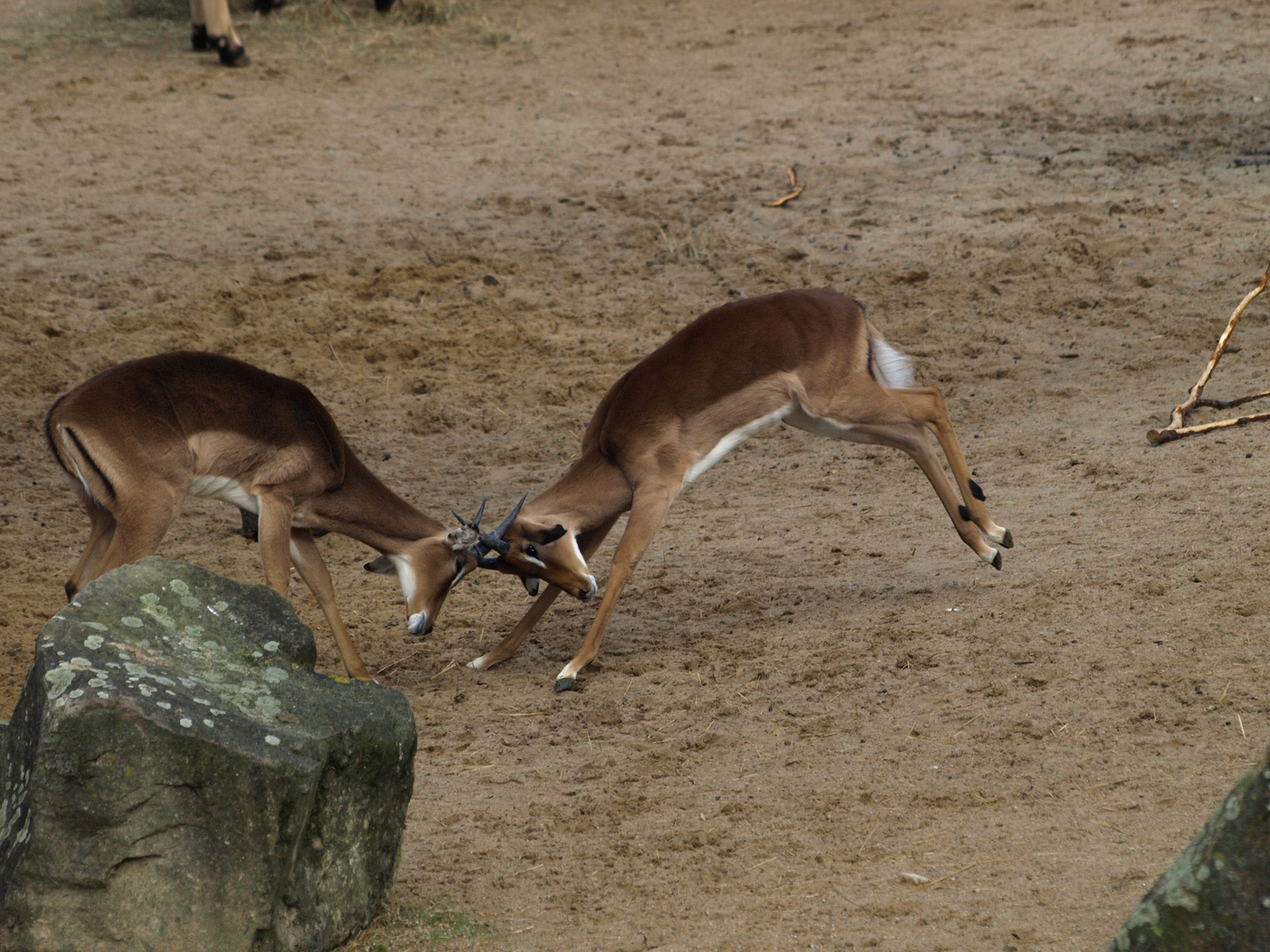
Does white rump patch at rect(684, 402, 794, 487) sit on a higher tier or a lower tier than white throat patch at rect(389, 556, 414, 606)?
higher

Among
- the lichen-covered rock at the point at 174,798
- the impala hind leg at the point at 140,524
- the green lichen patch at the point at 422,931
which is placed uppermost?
the lichen-covered rock at the point at 174,798

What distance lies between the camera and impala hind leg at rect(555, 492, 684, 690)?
511 centimetres

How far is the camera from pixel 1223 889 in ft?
6.38

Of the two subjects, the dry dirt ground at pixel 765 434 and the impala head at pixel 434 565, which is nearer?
the dry dirt ground at pixel 765 434

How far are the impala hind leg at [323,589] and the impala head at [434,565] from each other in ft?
0.88

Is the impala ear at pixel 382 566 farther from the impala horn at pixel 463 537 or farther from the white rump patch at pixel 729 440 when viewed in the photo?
the white rump patch at pixel 729 440

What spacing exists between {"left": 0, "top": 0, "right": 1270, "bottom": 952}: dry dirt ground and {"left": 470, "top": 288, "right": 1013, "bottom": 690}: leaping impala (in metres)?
0.39

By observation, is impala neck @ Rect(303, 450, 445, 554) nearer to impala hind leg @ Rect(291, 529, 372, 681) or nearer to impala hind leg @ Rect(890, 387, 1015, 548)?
impala hind leg @ Rect(291, 529, 372, 681)

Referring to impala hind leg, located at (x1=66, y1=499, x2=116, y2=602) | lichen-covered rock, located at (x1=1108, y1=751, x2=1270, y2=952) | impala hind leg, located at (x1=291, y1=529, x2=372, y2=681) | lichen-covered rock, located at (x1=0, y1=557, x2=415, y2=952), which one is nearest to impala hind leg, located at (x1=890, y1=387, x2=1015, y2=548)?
impala hind leg, located at (x1=291, y1=529, x2=372, y2=681)

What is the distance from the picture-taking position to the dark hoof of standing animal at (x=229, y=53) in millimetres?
11664

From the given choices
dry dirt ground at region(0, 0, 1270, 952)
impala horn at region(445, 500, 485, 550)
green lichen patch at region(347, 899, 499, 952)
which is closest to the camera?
green lichen patch at region(347, 899, 499, 952)

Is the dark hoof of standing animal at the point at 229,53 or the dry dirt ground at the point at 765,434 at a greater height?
the dark hoof of standing animal at the point at 229,53

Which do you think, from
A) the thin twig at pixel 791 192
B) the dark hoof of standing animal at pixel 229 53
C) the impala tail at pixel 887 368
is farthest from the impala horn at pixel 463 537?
the dark hoof of standing animal at pixel 229 53

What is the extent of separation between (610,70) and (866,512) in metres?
7.14
